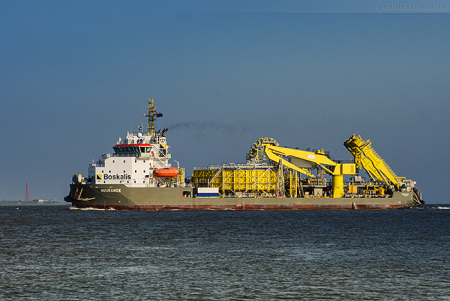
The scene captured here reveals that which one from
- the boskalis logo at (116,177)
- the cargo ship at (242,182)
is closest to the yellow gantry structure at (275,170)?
the cargo ship at (242,182)

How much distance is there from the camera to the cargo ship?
73.8 metres

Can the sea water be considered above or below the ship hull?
below

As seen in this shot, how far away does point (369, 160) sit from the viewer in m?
84.3

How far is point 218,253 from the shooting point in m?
30.7

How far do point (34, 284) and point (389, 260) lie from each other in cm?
1687

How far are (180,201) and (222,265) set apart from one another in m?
49.9

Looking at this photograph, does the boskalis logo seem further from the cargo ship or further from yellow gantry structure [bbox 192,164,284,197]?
yellow gantry structure [bbox 192,164,284,197]

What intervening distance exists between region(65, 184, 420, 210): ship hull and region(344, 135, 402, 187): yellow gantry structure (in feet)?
9.63

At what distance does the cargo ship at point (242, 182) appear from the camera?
73.8 meters

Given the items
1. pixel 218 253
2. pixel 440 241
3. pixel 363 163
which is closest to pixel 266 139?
pixel 363 163

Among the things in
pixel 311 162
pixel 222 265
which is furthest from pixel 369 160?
pixel 222 265

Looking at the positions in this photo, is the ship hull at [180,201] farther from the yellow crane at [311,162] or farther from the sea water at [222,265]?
the sea water at [222,265]

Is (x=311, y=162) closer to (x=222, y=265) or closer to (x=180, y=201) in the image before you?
(x=180, y=201)

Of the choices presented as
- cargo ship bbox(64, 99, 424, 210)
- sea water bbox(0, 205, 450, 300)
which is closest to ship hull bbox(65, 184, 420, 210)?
cargo ship bbox(64, 99, 424, 210)
